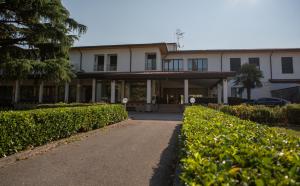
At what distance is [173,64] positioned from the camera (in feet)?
100

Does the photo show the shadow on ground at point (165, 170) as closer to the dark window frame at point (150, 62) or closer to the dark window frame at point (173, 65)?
the dark window frame at point (150, 62)

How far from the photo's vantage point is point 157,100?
26.5 m

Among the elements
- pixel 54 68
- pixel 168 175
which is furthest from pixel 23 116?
pixel 54 68

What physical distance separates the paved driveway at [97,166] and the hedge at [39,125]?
1.95ft

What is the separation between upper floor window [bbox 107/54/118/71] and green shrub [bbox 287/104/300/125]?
20.2 meters

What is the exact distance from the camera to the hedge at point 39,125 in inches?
229

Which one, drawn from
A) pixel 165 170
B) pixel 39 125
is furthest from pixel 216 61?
pixel 165 170

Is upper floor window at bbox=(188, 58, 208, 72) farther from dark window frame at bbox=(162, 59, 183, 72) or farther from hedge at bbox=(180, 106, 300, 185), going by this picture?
hedge at bbox=(180, 106, 300, 185)

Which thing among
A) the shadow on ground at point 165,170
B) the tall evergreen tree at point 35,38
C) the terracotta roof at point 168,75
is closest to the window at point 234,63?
the terracotta roof at point 168,75

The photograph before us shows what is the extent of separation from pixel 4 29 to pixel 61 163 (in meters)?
12.3

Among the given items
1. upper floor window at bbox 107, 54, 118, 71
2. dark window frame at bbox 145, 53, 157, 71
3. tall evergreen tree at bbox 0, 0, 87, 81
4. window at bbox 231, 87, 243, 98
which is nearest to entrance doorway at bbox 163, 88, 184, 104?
dark window frame at bbox 145, 53, 157, 71

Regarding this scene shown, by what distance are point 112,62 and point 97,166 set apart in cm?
2450

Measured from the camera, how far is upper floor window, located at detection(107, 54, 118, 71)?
93.9ft

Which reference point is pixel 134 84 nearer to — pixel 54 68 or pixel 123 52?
pixel 123 52
